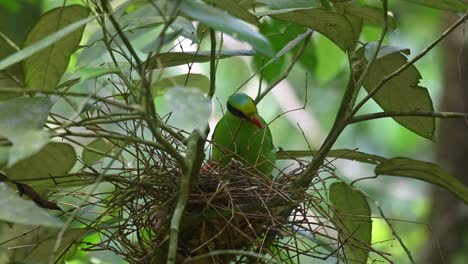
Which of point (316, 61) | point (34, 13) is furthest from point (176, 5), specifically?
point (34, 13)

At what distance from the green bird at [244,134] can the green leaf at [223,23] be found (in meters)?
0.60

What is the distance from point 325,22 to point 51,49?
1.26ft

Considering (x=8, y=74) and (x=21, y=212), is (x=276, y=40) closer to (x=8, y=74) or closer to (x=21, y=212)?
(x=8, y=74)

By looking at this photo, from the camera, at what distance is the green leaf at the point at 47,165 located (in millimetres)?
1119

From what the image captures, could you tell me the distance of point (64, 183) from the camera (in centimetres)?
111

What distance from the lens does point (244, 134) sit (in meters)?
1.39

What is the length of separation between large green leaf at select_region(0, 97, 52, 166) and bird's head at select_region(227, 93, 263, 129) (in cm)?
63

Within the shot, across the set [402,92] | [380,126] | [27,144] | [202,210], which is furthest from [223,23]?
[380,126]

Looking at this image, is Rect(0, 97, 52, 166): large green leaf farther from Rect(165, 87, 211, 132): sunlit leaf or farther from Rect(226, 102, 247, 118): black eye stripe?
Rect(226, 102, 247, 118): black eye stripe

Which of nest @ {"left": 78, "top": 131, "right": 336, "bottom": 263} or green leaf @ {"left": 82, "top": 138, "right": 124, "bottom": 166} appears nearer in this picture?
nest @ {"left": 78, "top": 131, "right": 336, "bottom": 263}

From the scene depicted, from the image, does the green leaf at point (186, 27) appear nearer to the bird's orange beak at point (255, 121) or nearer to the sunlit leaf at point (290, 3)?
the sunlit leaf at point (290, 3)

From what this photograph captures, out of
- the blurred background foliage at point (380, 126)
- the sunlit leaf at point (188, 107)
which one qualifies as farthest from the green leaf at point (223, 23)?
the blurred background foliage at point (380, 126)

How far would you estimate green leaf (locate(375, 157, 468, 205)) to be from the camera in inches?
43.3

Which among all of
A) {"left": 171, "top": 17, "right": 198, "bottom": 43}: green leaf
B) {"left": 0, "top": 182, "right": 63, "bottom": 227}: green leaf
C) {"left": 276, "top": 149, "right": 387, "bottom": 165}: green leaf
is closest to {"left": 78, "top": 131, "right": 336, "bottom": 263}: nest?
{"left": 276, "top": 149, "right": 387, "bottom": 165}: green leaf
